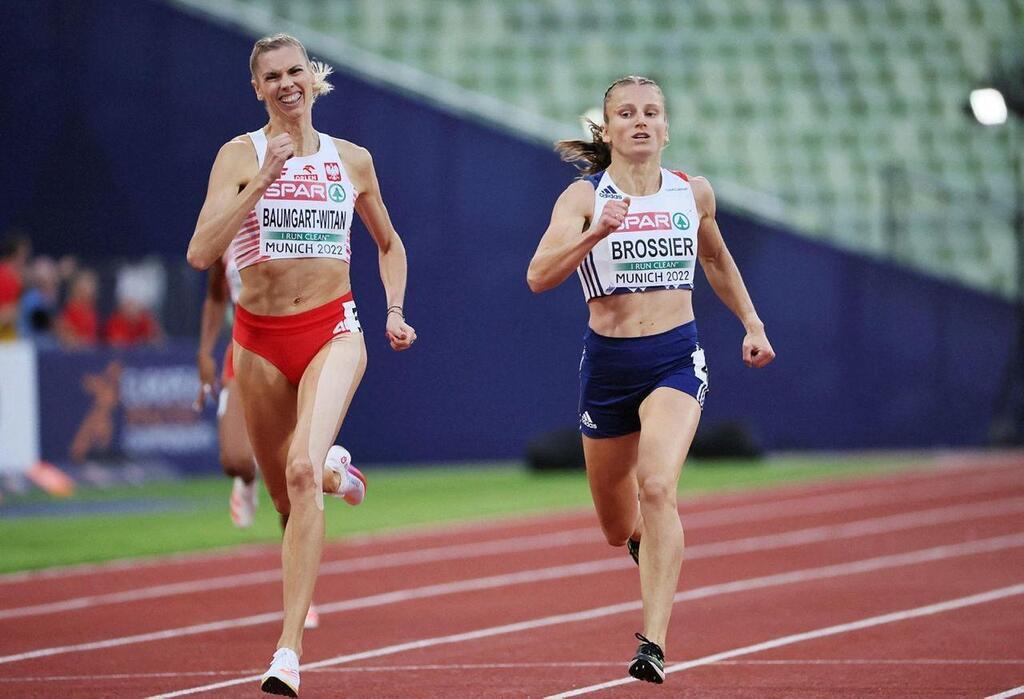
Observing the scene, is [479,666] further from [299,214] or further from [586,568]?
[586,568]

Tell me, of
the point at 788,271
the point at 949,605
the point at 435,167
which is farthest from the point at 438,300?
the point at 949,605

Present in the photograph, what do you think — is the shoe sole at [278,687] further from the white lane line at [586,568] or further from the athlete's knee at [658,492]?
the white lane line at [586,568]

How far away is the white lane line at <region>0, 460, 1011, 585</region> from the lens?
444 inches

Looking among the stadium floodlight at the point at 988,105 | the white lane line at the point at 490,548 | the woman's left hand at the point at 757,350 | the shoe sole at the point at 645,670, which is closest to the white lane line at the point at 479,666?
the shoe sole at the point at 645,670

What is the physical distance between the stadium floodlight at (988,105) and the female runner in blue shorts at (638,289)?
1335cm

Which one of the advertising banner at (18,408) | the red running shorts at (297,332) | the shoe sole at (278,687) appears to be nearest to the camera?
the shoe sole at (278,687)

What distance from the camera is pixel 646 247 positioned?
673 cm

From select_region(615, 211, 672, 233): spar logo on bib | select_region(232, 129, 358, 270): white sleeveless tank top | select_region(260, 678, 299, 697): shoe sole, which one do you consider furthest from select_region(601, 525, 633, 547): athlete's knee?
select_region(260, 678, 299, 697): shoe sole

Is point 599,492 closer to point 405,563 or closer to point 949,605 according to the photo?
point 949,605

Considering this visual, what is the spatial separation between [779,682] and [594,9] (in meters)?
21.2

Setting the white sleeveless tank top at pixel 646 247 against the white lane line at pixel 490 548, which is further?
the white lane line at pixel 490 548

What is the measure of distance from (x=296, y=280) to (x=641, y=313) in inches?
52.0

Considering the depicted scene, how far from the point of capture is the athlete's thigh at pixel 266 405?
6.89 m

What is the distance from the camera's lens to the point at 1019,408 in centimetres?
2322
